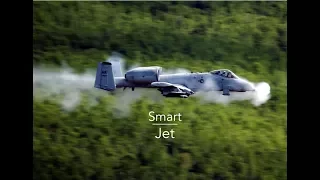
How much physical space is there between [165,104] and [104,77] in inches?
18.4

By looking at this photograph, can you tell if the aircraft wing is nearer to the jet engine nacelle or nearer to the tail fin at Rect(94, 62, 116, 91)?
the jet engine nacelle

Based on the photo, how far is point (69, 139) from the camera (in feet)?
10.0

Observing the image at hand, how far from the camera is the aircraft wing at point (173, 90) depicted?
3.09m

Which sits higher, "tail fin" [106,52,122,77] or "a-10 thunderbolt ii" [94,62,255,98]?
"tail fin" [106,52,122,77]

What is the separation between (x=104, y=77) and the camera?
3.09 metres

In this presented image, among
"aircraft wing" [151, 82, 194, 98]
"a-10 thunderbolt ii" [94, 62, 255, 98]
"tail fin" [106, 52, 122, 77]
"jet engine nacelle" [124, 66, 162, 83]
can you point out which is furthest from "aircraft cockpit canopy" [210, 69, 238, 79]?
"tail fin" [106, 52, 122, 77]

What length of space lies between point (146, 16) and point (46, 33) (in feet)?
2.35

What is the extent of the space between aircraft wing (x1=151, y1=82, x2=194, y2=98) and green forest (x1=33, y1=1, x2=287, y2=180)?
43mm

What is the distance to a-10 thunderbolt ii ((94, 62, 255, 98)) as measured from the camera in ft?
10.2

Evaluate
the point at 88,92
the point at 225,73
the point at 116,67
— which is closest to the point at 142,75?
the point at 116,67

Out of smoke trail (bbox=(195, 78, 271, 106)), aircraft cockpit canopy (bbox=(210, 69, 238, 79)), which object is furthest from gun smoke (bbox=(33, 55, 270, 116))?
aircraft cockpit canopy (bbox=(210, 69, 238, 79))

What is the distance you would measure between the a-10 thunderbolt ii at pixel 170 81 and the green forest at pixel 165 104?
0.19 ft

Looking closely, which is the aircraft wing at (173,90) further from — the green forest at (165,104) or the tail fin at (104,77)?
the tail fin at (104,77)

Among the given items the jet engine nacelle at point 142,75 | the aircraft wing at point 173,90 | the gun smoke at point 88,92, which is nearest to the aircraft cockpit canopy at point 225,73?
the gun smoke at point 88,92
